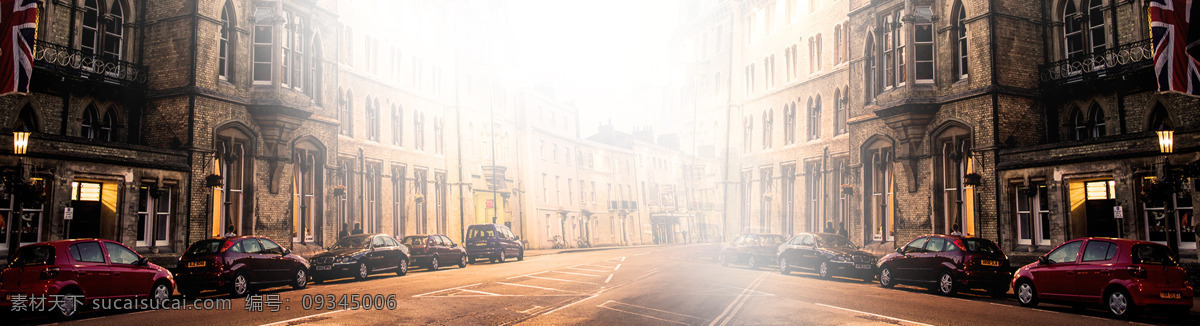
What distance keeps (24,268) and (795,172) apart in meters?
14.4

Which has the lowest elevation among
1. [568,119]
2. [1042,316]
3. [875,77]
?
[1042,316]

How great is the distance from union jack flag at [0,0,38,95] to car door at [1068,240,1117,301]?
23797 millimetres

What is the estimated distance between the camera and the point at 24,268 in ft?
41.7

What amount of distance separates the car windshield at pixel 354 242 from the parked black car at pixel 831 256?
1182cm

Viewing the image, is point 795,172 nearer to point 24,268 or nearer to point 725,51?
point 725,51

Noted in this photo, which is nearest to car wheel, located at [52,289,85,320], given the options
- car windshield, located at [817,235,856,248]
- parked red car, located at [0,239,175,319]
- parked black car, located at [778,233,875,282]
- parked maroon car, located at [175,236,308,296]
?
parked red car, located at [0,239,175,319]

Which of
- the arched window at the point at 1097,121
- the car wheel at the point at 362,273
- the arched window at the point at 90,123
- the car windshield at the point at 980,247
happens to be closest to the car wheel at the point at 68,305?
the car wheel at the point at 362,273

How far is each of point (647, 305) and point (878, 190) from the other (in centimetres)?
1607

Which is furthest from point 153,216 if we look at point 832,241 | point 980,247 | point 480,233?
point 980,247

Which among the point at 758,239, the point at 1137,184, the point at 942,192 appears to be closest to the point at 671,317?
the point at 758,239

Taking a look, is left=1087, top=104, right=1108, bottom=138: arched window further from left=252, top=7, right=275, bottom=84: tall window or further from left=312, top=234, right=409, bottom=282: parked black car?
left=252, top=7, right=275, bottom=84: tall window

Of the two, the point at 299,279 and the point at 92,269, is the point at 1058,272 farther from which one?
the point at 92,269

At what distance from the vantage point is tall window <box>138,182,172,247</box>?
22594 millimetres

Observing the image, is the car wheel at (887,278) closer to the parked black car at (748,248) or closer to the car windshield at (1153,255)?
the parked black car at (748,248)
